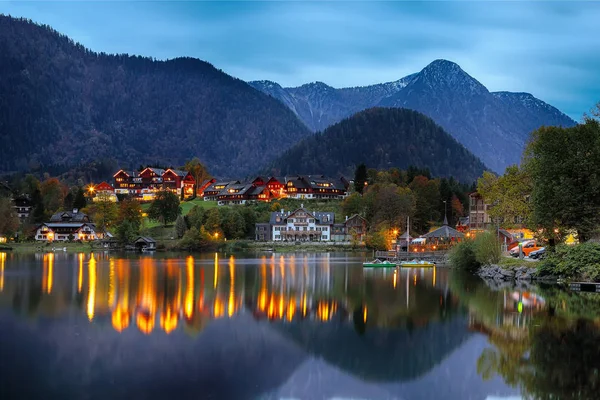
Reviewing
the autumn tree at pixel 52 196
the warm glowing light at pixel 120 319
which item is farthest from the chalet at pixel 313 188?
the warm glowing light at pixel 120 319

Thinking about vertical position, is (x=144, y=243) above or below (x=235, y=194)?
below

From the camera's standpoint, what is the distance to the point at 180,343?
88.6 ft

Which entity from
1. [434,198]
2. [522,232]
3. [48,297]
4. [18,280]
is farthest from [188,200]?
[48,297]

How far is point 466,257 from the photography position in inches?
2901

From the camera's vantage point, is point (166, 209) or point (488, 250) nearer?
point (488, 250)

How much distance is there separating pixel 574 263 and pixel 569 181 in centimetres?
703

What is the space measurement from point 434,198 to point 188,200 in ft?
244

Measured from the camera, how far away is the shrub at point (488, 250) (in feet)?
220

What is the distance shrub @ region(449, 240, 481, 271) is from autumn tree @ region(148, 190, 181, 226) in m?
78.5

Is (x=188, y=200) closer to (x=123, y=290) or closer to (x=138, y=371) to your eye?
(x=123, y=290)

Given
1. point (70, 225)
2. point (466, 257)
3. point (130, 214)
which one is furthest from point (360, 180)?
point (466, 257)

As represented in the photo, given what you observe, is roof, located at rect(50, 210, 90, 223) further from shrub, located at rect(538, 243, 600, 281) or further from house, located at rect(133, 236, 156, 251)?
shrub, located at rect(538, 243, 600, 281)

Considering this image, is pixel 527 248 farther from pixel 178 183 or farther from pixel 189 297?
pixel 178 183

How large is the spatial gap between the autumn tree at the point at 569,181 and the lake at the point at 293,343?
9653 mm
